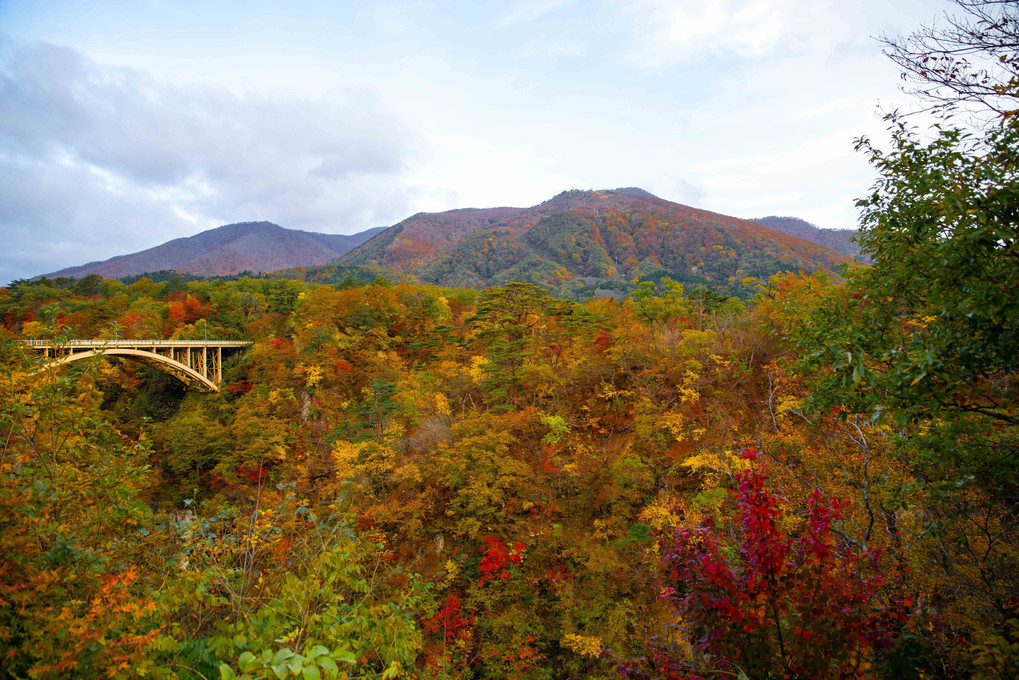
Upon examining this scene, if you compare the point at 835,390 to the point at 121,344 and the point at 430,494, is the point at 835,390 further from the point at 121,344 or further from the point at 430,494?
the point at 121,344

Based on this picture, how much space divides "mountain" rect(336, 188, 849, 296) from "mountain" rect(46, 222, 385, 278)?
32435 mm

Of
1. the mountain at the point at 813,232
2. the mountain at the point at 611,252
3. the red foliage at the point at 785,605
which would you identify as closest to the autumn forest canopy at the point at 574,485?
the red foliage at the point at 785,605

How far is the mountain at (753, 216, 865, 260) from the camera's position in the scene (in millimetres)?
96238

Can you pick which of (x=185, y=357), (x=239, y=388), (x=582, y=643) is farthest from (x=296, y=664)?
(x=185, y=357)

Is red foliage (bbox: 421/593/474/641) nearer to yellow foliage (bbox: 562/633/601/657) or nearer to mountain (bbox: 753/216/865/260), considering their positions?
yellow foliage (bbox: 562/633/601/657)

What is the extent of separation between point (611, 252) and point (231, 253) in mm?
107319

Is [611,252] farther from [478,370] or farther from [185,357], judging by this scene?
[478,370]

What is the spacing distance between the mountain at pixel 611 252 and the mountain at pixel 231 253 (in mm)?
32435

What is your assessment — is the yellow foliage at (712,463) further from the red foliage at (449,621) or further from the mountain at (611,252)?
the mountain at (611,252)

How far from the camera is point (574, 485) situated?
12.6 meters

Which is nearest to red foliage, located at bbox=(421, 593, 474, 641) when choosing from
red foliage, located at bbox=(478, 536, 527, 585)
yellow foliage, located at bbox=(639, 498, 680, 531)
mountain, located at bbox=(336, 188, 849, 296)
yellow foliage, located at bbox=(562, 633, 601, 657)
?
red foliage, located at bbox=(478, 536, 527, 585)

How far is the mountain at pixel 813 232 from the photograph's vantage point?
96238 mm

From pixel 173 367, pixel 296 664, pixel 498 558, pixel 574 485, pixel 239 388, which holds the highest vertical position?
pixel 296 664

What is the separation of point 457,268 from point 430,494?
80.6 meters
